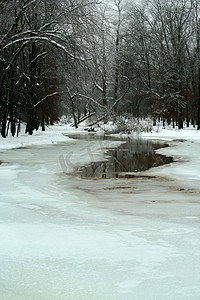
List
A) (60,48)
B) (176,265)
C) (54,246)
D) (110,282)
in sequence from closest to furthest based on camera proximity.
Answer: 1. (110,282)
2. (176,265)
3. (54,246)
4. (60,48)

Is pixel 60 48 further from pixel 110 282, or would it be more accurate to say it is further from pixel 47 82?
pixel 110 282

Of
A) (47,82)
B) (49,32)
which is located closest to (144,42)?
(47,82)

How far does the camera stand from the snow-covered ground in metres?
2.23

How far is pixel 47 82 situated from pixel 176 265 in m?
22.8

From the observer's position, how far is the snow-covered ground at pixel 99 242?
2230 mm

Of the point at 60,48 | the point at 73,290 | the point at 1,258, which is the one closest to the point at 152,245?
the point at 73,290

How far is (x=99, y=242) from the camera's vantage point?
3064 mm

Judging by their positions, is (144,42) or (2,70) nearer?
(2,70)

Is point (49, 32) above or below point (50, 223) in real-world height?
above

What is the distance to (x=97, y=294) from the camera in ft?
7.07

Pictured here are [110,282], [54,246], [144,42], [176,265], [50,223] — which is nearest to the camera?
[110,282]

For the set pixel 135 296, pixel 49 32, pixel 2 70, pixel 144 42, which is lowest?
pixel 135 296

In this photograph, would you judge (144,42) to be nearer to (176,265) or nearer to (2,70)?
(2,70)

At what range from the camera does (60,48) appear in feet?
47.3
